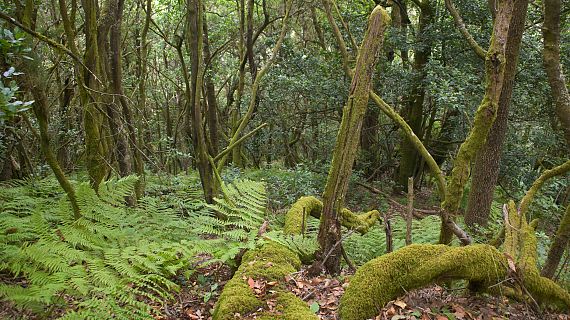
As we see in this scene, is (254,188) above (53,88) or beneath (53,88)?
beneath

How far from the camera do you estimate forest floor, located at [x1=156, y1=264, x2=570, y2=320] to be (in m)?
2.95

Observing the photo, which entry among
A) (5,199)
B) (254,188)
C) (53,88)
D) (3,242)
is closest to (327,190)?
(254,188)

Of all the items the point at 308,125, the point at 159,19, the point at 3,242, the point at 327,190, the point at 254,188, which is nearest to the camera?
the point at 3,242

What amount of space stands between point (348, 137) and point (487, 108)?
4.96ft

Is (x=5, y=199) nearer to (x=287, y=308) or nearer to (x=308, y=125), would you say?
(x=287, y=308)

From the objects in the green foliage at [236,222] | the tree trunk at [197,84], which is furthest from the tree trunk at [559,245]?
the tree trunk at [197,84]

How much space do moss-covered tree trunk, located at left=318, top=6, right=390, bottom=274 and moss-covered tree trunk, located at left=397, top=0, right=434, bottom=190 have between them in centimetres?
635

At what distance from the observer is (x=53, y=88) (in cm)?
1220

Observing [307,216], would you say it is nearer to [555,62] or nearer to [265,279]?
[265,279]

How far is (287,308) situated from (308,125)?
13.0m

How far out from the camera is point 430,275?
303 cm

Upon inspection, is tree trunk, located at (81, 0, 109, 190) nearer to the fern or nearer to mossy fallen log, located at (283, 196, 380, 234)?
mossy fallen log, located at (283, 196, 380, 234)

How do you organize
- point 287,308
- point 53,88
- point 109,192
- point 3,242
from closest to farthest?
point 287,308, point 3,242, point 109,192, point 53,88

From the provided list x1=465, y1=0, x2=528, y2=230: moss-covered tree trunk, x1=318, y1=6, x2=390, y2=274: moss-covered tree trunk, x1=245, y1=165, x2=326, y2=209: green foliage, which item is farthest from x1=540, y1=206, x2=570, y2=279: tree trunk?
x1=245, y1=165, x2=326, y2=209: green foliage
